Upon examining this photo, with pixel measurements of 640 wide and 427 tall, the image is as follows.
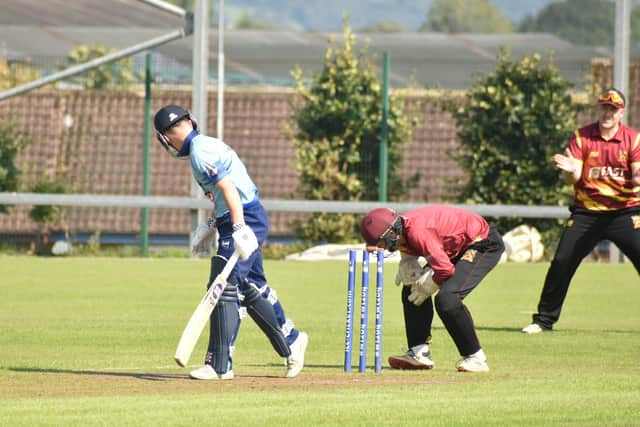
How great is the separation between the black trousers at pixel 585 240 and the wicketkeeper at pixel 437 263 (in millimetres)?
3073

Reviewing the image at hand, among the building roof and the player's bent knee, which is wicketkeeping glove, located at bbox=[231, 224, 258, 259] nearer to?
the player's bent knee

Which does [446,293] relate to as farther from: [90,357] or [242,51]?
[242,51]

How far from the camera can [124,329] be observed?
14742 mm

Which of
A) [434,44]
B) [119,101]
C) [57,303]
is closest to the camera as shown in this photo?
[57,303]

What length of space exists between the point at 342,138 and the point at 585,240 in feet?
39.7

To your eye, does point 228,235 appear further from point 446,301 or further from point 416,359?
point 416,359

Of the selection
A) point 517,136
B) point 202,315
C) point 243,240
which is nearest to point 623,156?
point 243,240

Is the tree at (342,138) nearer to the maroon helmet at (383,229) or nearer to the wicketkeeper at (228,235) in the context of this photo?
the wicketkeeper at (228,235)

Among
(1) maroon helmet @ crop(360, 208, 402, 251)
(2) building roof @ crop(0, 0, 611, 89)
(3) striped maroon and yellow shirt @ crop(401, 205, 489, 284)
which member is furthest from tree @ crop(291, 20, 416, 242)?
(2) building roof @ crop(0, 0, 611, 89)

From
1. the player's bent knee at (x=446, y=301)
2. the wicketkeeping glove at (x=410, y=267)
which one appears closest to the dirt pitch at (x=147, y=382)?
the player's bent knee at (x=446, y=301)

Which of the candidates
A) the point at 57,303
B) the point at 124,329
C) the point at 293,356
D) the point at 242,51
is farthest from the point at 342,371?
the point at 242,51

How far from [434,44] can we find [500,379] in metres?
74.1

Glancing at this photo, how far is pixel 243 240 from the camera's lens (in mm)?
10344

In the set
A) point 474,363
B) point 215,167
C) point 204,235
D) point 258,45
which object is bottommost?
point 474,363
